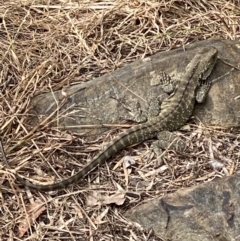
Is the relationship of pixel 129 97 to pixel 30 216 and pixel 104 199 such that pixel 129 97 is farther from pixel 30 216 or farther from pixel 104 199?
pixel 30 216

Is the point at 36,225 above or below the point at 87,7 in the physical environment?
below

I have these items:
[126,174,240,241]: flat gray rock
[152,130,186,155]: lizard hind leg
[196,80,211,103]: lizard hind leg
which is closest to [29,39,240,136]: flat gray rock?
[196,80,211,103]: lizard hind leg

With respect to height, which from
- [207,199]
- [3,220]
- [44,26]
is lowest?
[3,220]

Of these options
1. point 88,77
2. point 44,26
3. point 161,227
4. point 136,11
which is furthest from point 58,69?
point 161,227

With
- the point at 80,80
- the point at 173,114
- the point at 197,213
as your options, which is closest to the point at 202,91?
the point at 173,114

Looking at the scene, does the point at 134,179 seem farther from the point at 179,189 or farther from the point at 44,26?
the point at 44,26

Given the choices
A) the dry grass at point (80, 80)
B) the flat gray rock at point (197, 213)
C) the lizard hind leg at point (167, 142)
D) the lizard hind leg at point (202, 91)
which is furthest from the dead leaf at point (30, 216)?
the lizard hind leg at point (202, 91)

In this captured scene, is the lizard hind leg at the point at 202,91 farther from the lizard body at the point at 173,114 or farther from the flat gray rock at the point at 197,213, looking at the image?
the flat gray rock at the point at 197,213
